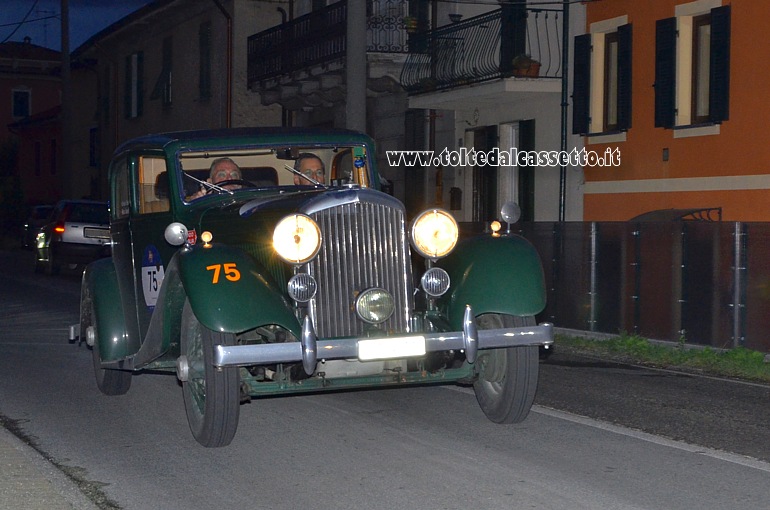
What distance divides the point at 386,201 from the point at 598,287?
A: 25.1ft

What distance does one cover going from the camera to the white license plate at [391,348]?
6.60 meters

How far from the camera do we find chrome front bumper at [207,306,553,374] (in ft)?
21.0

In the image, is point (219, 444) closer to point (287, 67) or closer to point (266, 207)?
point (266, 207)

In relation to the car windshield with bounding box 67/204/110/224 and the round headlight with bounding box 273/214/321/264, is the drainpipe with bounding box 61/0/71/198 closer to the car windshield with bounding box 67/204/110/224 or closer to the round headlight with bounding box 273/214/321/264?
the car windshield with bounding box 67/204/110/224

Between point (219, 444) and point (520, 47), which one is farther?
point (520, 47)

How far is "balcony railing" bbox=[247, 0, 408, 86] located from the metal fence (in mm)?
8820

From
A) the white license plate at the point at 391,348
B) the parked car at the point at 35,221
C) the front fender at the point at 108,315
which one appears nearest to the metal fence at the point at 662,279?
the white license plate at the point at 391,348

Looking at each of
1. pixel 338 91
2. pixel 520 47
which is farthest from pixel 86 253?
pixel 520 47

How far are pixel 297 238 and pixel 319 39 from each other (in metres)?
19.9

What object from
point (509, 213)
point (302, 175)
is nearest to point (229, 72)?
point (302, 175)

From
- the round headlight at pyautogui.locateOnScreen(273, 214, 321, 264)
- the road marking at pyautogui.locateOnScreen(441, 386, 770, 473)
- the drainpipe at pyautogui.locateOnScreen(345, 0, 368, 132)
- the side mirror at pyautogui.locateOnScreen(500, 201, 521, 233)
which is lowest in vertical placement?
the road marking at pyautogui.locateOnScreen(441, 386, 770, 473)

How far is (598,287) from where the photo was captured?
46.9ft

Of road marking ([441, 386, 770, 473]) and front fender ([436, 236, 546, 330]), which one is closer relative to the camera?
road marking ([441, 386, 770, 473])

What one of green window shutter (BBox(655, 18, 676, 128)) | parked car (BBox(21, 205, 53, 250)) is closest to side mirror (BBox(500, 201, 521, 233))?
green window shutter (BBox(655, 18, 676, 128))
